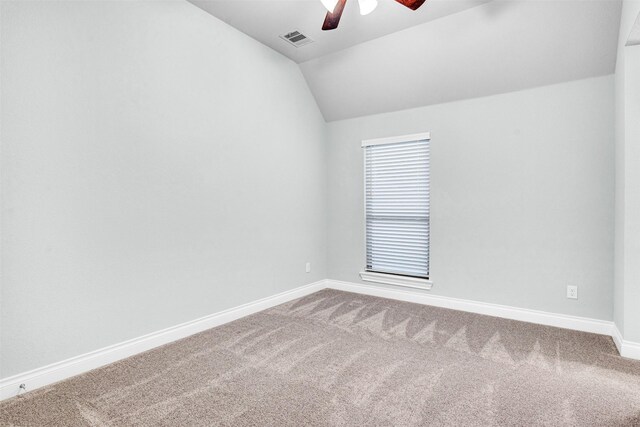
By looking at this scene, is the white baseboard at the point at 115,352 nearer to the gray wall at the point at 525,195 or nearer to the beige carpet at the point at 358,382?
the beige carpet at the point at 358,382

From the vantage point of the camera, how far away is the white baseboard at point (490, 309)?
299cm

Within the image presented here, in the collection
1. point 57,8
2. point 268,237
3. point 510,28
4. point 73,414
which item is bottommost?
point 73,414

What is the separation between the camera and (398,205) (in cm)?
412

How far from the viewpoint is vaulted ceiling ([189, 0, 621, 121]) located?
277cm

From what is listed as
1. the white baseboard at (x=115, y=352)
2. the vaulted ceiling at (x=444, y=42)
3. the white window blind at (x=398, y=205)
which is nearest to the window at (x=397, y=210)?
the white window blind at (x=398, y=205)

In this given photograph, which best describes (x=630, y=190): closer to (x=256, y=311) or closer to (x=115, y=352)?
(x=256, y=311)

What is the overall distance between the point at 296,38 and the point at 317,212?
2.10m

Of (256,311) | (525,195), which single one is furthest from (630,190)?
(256,311)

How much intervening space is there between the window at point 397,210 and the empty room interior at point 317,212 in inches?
1.0

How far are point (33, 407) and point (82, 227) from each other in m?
1.07

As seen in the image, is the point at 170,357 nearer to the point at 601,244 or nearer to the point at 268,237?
the point at 268,237

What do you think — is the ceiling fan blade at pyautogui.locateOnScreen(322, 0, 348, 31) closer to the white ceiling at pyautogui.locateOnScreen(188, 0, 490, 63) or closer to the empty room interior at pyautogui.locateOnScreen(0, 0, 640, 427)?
the empty room interior at pyautogui.locateOnScreen(0, 0, 640, 427)

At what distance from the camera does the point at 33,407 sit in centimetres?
188

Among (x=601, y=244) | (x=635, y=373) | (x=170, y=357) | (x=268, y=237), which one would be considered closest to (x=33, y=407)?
(x=170, y=357)
